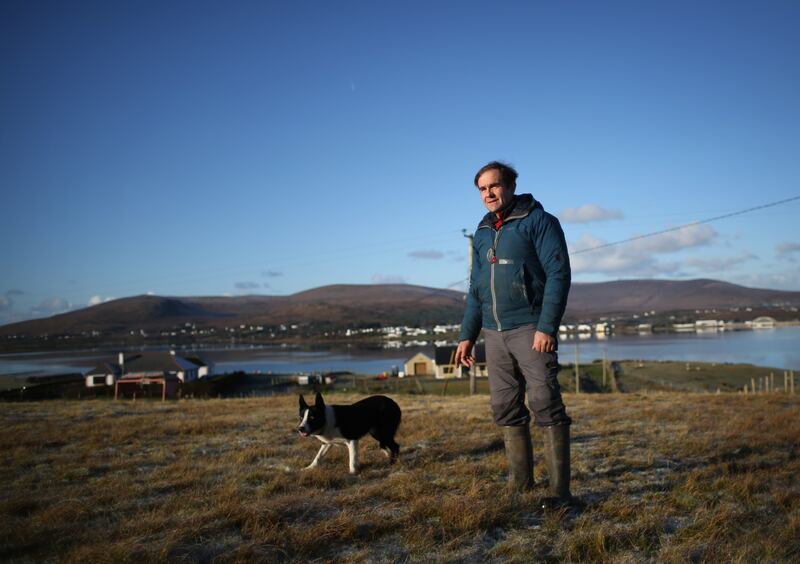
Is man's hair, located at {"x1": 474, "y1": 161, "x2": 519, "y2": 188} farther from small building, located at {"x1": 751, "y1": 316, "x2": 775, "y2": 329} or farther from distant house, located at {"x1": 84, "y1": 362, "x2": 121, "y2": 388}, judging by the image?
small building, located at {"x1": 751, "y1": 316, "x2": 775, "y2": 329}

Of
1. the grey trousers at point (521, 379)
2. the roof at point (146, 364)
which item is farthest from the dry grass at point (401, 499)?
the roof at point (146, 364)

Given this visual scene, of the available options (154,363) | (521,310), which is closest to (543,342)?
(521,310)

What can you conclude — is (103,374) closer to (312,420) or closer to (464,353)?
(312,420)

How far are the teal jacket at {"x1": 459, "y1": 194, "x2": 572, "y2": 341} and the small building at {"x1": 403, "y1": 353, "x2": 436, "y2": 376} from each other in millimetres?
51096

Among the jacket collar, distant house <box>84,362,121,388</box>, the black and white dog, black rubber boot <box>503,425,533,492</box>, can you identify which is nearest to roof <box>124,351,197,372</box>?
distant house <box>84,362,121,388</box>

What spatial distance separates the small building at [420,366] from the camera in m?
54.8

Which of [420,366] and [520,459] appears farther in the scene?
[420,366]

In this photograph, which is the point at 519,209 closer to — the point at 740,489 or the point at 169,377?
the point at 740,489

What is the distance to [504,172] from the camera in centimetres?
416

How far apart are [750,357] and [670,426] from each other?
219 feet

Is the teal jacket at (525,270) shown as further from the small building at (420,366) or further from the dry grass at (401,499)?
the small building at (420,366)

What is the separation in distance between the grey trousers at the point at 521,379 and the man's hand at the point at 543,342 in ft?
0.24

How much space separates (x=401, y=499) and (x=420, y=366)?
52273 mm

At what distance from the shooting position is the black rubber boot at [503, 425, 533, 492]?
4133 millimetres
